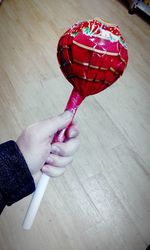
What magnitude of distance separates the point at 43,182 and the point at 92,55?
0.34 m

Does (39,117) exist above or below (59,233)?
above

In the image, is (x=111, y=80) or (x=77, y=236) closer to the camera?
(x=111, y=80)

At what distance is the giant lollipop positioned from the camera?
0.58 meters

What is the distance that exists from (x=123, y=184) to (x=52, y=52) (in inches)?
39.9

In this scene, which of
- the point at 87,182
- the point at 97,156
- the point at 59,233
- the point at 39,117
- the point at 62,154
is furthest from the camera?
the point at 39,117

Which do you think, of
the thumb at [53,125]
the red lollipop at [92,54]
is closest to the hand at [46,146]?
the thumb at [53,125]

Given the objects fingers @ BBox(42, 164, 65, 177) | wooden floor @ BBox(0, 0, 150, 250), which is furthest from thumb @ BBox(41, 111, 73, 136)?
wooden floor @ BBox(0, 0, 150, 250)

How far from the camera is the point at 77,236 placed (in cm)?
103

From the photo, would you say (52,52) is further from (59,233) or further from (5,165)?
(5,165)

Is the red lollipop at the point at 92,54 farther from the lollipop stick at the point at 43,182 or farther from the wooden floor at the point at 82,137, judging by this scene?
the wooden floor at the point at 82,137

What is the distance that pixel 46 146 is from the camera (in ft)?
2.21

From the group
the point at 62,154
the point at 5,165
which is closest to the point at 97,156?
the point at 62,154

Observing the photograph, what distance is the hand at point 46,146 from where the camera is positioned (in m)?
0.65

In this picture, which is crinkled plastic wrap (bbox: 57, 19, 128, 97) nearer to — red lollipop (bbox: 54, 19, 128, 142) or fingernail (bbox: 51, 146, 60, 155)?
red lollipop (bbox: 54, 19, 128, 142)
